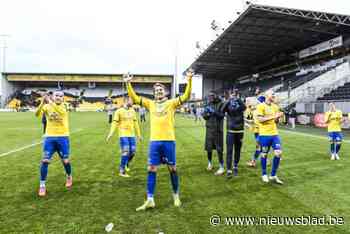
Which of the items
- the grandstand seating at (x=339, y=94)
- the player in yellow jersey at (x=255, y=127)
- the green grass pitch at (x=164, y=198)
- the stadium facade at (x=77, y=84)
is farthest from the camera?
the stadium facade at (x=77, y=84)

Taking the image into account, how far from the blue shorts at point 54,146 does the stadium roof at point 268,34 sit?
2211cm

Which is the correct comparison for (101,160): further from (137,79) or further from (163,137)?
(137,79)

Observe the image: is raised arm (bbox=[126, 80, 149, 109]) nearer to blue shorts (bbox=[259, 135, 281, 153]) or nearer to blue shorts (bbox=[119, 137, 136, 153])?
blue shorts (bbox=[119, 137, 136, 153])

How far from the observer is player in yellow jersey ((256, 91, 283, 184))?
21.3 feet

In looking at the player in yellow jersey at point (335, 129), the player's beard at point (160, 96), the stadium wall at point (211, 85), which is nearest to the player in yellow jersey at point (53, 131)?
the player's beard at point (160, 96)

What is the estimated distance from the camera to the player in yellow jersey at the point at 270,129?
6500mm

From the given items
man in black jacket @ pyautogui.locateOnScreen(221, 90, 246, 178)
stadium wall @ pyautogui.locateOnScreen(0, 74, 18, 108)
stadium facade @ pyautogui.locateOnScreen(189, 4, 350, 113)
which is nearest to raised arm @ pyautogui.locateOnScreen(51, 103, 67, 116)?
man in black jacket @ pyautogui.locateOnScreen(221, 90, 246, 178)

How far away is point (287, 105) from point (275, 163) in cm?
2692

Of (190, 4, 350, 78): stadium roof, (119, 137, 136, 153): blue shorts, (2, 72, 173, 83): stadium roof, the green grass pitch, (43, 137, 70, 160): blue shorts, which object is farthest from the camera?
(2, 72, 173, 83): stadium roof

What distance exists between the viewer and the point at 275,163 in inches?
258

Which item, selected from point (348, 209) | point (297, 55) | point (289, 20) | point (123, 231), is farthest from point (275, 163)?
point (297, 55)

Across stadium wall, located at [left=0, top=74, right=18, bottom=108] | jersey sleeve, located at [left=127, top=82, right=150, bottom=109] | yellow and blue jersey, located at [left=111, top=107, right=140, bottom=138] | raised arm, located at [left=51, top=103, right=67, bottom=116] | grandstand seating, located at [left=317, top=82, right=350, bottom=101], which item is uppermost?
stadium wall, located at [left=0, top=74, right=18, bottom=108]

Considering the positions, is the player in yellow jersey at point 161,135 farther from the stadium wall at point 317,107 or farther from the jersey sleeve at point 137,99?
the stadium wall at point 317,107

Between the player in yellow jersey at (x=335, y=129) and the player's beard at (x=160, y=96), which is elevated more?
the player's beard at (x=160, y=96)
